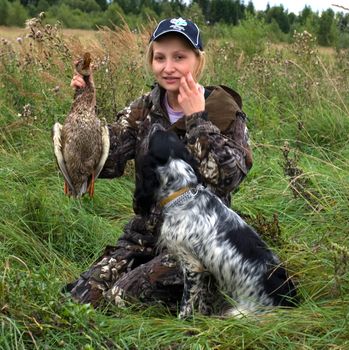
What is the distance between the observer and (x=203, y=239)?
3.67 meters

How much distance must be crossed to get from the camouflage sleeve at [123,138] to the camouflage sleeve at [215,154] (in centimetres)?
57

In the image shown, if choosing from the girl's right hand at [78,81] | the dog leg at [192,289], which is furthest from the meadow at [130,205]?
the girl's right hand at [78,81]

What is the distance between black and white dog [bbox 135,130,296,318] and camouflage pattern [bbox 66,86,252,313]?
4.7 inches

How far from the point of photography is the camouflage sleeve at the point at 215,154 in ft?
12.1

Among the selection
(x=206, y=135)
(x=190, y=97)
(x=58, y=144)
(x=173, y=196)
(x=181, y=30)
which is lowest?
(x=173, y=196)

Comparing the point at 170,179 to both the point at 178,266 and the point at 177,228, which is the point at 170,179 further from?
the point at 178,266

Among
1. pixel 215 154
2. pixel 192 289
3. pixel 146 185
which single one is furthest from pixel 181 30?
pixel 192 289

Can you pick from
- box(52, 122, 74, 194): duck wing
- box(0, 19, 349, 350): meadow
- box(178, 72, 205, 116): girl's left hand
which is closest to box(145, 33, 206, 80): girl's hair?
box(178, 72, 205, 116): girl's left hand

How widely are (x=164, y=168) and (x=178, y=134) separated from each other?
0.43m

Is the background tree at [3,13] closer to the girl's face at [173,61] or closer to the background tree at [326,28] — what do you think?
the background tree at [326,28]

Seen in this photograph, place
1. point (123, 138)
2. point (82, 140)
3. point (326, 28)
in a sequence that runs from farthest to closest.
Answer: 1. point (326, 28)
2. point (123, 138)
3. point (82, 140)

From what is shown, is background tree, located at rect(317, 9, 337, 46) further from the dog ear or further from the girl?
the dog ear

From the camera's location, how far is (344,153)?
20.5 feet

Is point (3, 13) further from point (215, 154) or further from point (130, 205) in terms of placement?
point (215, 154)
